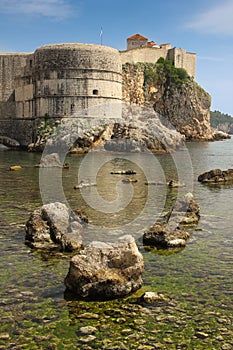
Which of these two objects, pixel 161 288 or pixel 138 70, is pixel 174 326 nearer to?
pixel 161 288

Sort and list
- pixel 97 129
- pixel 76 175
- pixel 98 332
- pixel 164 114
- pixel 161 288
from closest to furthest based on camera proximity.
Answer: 1. pixel 98 332
2. pixel 161 288
3. pixel 76 175
4. pixel 97 129
5. pixel 164 114

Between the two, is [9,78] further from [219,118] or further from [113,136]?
[219,118]

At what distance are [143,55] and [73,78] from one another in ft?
57.9

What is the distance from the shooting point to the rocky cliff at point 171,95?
1865 inches

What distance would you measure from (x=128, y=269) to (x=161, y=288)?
56 centimetres

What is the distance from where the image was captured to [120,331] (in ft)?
15.6

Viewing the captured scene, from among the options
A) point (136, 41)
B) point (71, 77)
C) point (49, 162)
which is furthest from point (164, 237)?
point (136, 41)

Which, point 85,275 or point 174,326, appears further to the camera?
point 85,275

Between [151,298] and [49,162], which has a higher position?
[49,162]

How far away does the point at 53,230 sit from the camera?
799 cm

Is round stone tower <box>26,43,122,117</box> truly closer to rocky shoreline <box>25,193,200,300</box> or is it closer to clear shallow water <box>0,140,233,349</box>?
rocky shoreline <box>25,193,200,300</box>

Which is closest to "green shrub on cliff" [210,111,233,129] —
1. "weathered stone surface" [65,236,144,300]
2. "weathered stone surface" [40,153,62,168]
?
"weathered stone surface" [40,153,62,168]

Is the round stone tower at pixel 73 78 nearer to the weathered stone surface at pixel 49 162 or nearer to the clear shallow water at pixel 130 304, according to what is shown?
the weathered stone surface at pixel 49 162

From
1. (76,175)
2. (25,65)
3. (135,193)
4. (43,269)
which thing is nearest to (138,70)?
(25,65)
